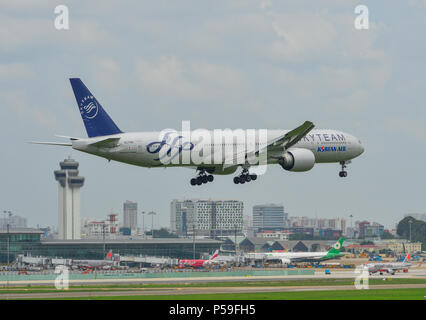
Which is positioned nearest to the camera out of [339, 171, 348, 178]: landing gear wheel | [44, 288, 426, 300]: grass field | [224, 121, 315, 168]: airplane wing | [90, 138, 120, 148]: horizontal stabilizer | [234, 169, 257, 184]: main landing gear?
[44, 288, 426, 300]: grass field

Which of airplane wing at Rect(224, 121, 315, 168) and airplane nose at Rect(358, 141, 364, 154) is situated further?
airplane nose at Rect(358, 141, 364, 154)

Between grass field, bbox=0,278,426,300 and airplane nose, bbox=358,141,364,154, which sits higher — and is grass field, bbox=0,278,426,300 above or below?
below

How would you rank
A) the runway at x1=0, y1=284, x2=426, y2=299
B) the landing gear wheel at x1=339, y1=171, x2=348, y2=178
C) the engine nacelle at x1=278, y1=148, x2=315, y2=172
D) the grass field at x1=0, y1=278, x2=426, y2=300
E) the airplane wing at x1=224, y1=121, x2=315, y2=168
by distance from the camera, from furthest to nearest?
the landing gear wheel at x1=339, y1=171, x2=348, y2=178, the engine nacelle at x1=278, y1=148, x2=315, y2=172, the airplane wing at x1=224, y1=121, x2=315, y2=168, the runway at x1=0, y1=284, x2=426, y2=299, the grass field at x1=0, y1=278, x2=426, y2=300

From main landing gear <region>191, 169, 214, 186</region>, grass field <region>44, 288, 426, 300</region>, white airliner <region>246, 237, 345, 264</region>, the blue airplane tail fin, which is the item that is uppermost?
the blue airplane tail fin

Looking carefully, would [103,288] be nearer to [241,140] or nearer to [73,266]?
[241,140]

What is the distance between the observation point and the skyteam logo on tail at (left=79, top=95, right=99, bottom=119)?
94.5 m

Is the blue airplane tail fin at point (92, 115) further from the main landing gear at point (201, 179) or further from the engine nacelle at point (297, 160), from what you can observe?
the engine nacelle at point (297, 160)

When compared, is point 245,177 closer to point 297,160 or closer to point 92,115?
point 297,160

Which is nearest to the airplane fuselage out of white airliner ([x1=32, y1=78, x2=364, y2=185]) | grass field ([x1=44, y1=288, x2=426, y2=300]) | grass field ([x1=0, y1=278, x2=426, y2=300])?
white airliner ([x1=32, y1=78, x2=364, y2=185])

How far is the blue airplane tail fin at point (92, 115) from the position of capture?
9381cm

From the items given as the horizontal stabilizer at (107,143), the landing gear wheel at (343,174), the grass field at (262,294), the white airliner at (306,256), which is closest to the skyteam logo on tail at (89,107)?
the horizontal stabilizer at (107,143)

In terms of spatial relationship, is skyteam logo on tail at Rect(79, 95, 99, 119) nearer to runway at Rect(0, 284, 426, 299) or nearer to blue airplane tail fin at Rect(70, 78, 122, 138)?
blue airplane tail fin at Rect(70, 78, 122, 138)

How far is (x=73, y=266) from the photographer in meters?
196
